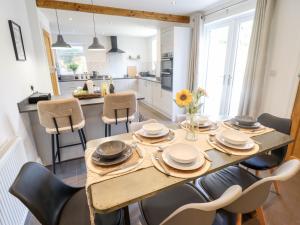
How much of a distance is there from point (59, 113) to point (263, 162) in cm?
214

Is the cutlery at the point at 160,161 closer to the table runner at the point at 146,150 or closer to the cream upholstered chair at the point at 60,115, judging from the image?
the table runner at the point at 146,150

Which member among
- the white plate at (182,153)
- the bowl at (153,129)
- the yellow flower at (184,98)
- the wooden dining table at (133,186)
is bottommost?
the wooden dining table at (133,186)

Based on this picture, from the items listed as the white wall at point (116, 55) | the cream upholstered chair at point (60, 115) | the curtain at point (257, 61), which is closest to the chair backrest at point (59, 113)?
the cream upholstered chair at point (60, 115)

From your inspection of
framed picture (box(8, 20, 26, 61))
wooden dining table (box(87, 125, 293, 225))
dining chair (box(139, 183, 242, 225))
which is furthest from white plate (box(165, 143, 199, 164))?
framed picture (box(8, 20, 26, 61))

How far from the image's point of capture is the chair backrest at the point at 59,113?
1717 mm

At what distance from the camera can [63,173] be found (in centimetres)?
216

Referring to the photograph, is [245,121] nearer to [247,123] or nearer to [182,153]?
[247,123]

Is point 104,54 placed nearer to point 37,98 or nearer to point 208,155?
point 37,98

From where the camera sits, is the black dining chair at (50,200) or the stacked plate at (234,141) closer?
the black dining chair at (50,200)

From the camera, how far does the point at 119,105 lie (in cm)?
208

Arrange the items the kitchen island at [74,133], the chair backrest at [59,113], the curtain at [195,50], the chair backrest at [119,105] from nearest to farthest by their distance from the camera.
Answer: the chair backrest at [59,113] < the chair backrest at [119,105] < the kitchen island at [74,133] < the curtain at [195,50]

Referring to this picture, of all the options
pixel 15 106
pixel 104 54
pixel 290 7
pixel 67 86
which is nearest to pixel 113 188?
pixel 15 106

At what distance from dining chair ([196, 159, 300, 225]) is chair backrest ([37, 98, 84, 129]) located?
147 cm

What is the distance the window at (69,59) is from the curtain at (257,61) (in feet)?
18.1
